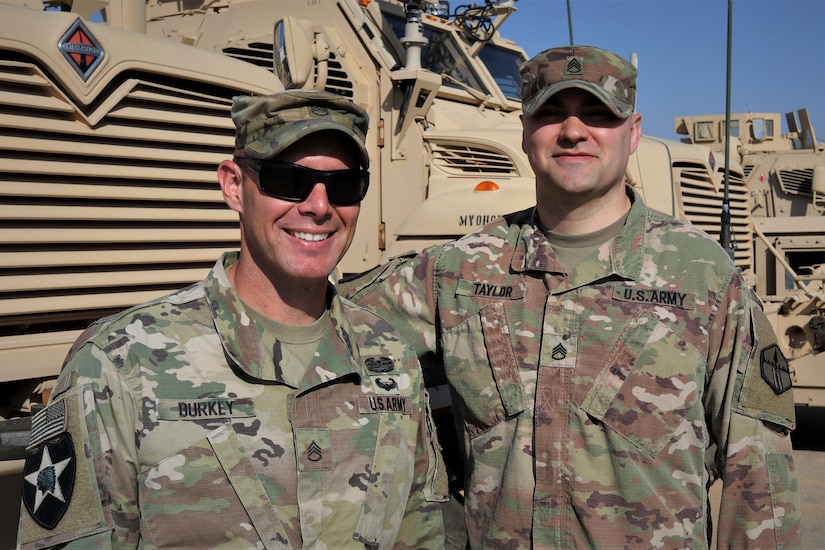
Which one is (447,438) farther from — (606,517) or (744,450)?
(744,450)

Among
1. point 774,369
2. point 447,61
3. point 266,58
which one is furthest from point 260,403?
point 447,61

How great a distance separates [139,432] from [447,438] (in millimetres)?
1298

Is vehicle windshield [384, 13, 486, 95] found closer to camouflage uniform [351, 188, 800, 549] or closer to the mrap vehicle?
the mrap vehicle

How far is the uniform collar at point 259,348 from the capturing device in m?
1.72

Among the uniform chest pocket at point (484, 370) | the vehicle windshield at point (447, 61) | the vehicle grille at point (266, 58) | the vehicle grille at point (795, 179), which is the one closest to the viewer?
the uniform chest pocket at point (484, 370)

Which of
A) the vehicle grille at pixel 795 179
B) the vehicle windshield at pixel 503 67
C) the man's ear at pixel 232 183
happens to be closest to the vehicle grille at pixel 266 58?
the vehicle windshield at pixel 503 67

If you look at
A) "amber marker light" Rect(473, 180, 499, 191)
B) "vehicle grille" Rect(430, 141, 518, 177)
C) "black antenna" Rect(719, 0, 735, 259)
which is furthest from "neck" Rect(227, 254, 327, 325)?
"black antenna" Rect(719, 0, 735, 259)

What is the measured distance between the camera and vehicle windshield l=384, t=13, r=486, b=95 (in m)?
6.09

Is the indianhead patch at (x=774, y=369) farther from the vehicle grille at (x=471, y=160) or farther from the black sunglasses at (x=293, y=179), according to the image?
the vehicle grille at (x=471, y=160)

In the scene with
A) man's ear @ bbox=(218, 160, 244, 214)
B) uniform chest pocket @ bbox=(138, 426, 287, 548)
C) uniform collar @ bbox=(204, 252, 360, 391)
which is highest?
man's ear @ bbox=(218, 160, 244, 214)

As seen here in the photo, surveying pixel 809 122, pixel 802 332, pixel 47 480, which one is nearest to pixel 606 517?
pixel 47 480

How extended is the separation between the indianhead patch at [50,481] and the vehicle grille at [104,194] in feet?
3.44

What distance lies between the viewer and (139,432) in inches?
62.7

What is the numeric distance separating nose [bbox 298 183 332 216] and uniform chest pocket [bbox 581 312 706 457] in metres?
0.79
